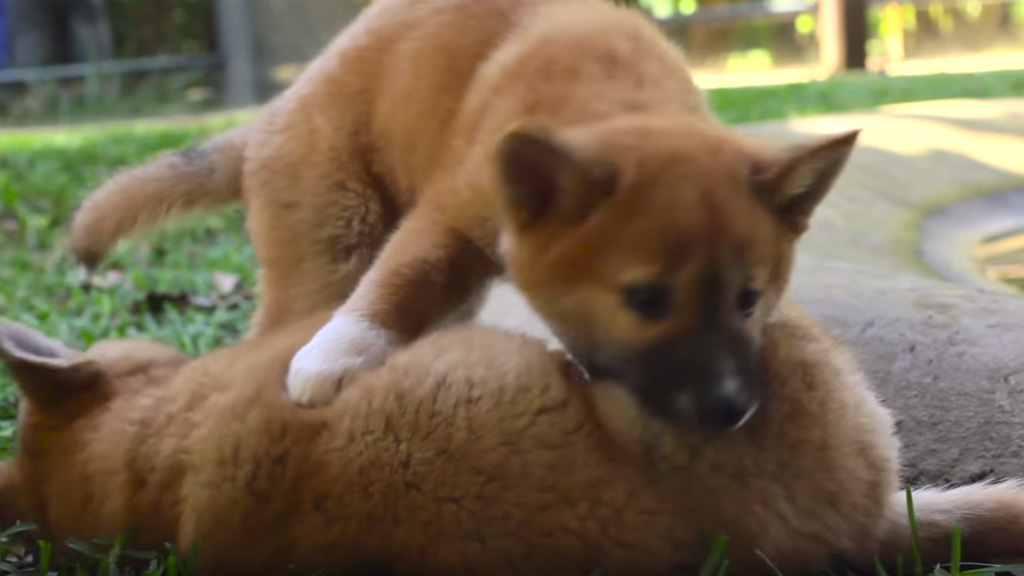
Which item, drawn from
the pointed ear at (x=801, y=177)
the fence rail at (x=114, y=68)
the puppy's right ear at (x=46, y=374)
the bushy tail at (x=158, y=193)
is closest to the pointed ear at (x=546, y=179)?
the pointed ear at (x=801, y=177)

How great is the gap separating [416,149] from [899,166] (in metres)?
3.92

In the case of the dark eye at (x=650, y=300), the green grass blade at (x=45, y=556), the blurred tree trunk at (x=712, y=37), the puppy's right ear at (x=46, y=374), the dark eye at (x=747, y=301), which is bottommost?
the blurred tree trunk at (x=712, y=37)

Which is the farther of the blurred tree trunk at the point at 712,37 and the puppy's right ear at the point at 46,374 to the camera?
the blurred tree trunk at the point at 712,37

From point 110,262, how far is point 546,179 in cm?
374

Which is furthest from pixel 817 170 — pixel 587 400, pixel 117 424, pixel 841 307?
pixel 117 424

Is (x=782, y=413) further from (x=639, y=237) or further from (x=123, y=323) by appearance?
(x=123, y=323)

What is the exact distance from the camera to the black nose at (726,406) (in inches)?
87.7

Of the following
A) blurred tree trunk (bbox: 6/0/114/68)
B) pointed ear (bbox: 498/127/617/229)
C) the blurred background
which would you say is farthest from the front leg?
blurred tree trunk (bbox: 6/0/114/68)

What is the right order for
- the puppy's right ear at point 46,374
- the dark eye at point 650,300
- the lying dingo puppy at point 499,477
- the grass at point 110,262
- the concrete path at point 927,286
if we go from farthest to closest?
1. the grass at point 110,262
2. the concrete path at point 927,286
3. the puppy's right ear at point 46,374
4. the dark eye at point 650,300
5. the lying dingo puppy at point 499,477

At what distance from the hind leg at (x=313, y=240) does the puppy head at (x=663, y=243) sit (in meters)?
0.93

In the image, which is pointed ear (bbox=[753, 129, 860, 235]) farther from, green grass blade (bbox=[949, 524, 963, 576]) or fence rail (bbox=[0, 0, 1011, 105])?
fence rail (bbox=[0, 0, 1011, 105])

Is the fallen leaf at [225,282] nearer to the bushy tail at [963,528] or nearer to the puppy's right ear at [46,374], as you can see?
the puppy's right ear at [46,374]

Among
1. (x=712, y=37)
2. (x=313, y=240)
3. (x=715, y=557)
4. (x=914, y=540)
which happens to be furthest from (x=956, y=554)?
(x=712, y=37)

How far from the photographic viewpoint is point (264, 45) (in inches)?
558
